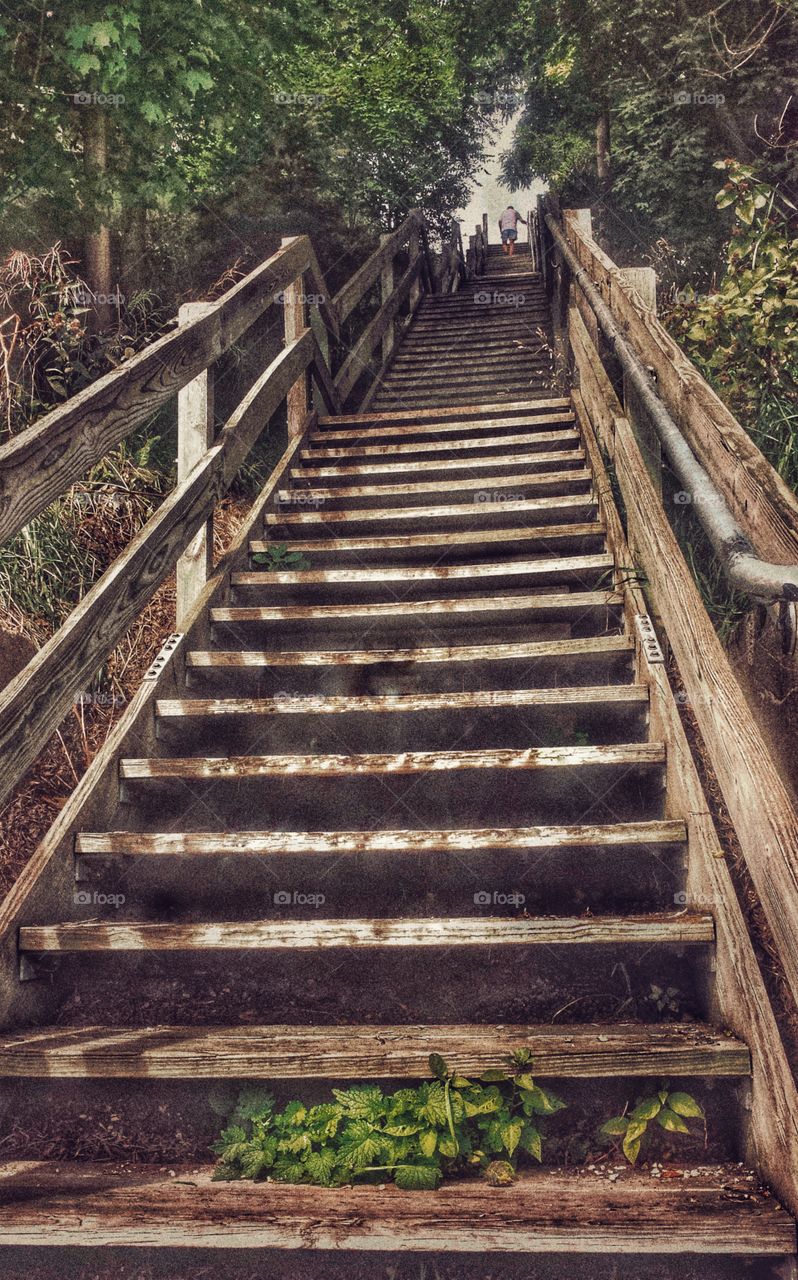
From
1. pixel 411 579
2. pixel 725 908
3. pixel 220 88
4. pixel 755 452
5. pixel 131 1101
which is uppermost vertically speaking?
pixel 220 88

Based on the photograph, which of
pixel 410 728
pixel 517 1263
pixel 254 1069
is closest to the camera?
pixel 517 1263

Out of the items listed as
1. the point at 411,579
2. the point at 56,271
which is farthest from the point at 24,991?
the point at 56,271

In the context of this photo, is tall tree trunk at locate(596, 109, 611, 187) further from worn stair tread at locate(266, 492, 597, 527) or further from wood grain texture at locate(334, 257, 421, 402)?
worn stair tread at locate(266, 492, 597, 527)

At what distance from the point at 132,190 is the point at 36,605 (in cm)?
345

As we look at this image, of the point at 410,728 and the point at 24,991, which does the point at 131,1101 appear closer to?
the point at 24,991

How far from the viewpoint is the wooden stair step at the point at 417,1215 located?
1.48 metres

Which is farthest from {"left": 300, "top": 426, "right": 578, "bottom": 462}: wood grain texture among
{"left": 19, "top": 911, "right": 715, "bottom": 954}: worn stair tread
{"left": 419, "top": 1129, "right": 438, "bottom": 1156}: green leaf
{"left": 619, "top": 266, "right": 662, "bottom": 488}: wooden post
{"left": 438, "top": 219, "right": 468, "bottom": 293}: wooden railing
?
{"left": 438, "top": 219, "right": 468, "bottom": 293}: wooden railing

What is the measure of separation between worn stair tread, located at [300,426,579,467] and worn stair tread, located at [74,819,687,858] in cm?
264

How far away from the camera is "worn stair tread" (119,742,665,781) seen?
2.37 meters

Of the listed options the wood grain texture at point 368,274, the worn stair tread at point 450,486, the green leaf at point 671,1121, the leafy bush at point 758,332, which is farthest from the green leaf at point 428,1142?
the wood grain texture at point 368,274

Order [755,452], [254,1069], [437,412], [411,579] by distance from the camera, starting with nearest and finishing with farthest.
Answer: [254,1069]
[755,452]
[411,579]
[437,412]

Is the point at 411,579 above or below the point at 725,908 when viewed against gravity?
above

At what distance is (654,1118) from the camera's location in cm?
175

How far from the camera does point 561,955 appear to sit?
210 centimetres
